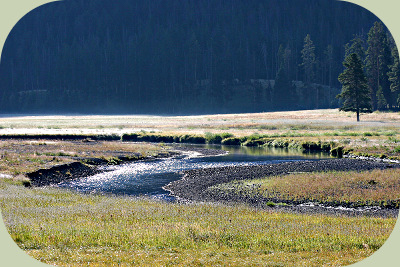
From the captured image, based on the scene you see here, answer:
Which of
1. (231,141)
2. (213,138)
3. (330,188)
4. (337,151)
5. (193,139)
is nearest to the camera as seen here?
(330,188)

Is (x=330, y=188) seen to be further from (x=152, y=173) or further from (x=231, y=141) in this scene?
(x=231, y=141)

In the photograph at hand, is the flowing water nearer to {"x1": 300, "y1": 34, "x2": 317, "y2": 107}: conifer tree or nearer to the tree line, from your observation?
the tree line

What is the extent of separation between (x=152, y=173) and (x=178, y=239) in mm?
28271

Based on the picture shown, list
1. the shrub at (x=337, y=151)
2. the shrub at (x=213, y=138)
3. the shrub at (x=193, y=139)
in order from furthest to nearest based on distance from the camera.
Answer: the shrub at (x=193, y=139), the shrub at (x=213, y=138), the shrub at (x=337, y=151)

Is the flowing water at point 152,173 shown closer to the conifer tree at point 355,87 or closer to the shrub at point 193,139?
the conifer tree at point 355,87

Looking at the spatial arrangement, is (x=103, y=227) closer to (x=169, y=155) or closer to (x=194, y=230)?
(x=194, y=230)

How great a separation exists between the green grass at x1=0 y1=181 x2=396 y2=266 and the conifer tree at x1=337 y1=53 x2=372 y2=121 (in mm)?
43275

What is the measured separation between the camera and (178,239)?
47.9ft

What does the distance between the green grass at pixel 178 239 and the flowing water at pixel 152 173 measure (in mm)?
12846

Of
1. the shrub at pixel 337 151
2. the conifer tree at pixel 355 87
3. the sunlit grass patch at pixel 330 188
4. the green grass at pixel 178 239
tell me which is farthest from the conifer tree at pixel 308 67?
the green grass at pixel 178 239

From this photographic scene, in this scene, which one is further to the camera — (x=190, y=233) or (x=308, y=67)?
(x=308, y=67)

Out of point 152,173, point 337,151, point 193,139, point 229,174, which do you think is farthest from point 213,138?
point 229,174

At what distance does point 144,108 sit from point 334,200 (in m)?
168

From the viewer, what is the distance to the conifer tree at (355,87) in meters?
59.0
